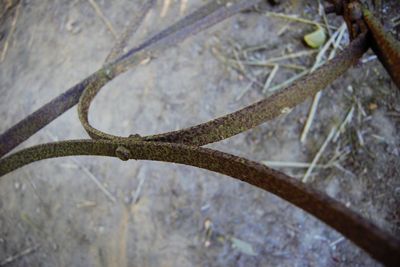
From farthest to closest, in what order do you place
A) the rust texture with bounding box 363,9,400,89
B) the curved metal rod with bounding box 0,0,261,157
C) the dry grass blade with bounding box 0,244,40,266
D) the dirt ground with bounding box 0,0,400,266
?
the dry grass blade with bounding box 0,244,40,266, the dirt ground with bounding box 0,0,400,266, the curved metal rod with bounding box 0,0,261,157, the rust texture with bounding box 363,9,400,89

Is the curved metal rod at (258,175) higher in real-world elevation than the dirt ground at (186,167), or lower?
higher

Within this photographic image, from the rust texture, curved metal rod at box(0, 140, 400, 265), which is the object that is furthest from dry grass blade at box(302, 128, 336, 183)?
curved metal rod at box(0, 140, 400, 265)

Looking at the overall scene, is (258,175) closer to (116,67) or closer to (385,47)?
(385,47)

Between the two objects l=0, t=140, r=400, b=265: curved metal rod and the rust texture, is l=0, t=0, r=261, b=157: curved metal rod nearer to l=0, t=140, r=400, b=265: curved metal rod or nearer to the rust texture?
l=0, t=140, r=400, b=265: curved metal rod

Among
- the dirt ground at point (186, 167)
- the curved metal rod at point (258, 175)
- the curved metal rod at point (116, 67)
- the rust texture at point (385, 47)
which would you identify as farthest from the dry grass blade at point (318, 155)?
the curved metal rod at point (258, 175)

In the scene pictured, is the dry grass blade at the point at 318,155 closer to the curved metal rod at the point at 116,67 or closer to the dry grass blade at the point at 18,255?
the curved metal rod at the point at 116,67

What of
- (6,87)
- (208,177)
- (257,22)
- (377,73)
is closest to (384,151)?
(377,73)
